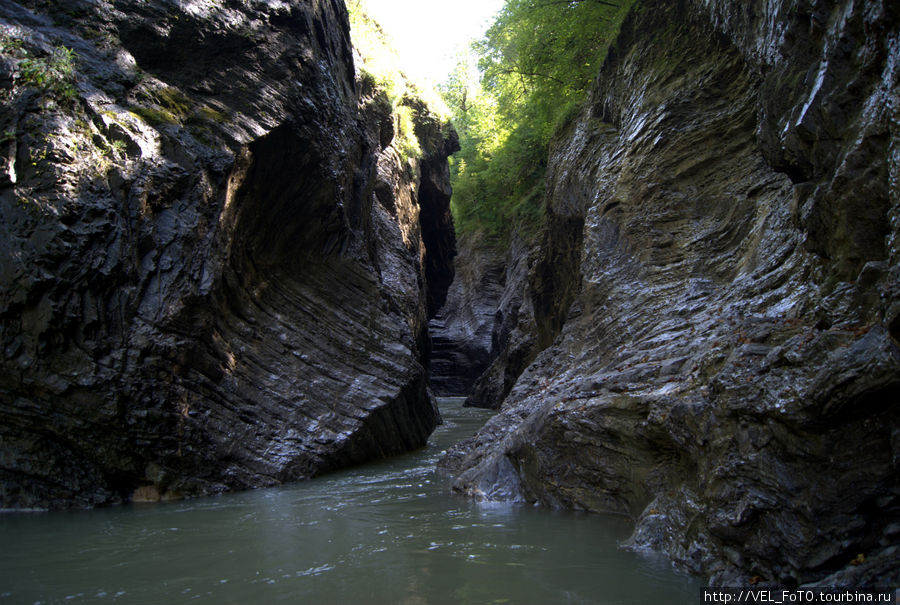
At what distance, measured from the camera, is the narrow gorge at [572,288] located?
343cm

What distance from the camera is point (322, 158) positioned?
1008 centimetres

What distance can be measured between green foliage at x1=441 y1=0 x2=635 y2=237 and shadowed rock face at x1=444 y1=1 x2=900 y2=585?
3393 millimetres

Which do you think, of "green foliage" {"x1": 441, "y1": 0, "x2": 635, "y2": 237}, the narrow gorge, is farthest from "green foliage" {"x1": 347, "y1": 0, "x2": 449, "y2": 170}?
the narrow gorge

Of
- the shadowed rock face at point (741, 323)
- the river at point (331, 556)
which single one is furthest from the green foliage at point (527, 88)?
the river at point (331, 556)

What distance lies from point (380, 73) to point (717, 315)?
13264 mm

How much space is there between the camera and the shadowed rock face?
3168 millimetres

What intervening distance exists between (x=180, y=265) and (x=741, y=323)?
6503 mm

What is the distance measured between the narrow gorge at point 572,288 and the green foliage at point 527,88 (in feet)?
5.90

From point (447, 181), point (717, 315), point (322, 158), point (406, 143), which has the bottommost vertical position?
point (717, 315)

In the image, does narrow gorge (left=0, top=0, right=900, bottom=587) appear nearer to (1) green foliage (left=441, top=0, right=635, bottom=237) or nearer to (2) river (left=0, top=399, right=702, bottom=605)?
(2) river (left=0, top=399, right=702, bottom=605)

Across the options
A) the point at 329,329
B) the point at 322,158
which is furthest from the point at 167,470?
the point at 322,158

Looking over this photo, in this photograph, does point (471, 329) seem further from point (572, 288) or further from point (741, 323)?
point (741, 323)

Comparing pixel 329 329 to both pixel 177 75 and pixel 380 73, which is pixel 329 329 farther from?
pixel 380 73

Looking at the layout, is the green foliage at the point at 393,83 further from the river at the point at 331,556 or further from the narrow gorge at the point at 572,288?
the river at the point at 331,556
